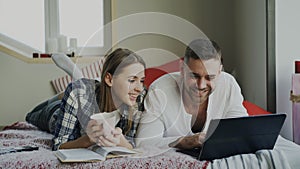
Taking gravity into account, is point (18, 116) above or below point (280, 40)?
below

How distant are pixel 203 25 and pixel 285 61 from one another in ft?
3.27

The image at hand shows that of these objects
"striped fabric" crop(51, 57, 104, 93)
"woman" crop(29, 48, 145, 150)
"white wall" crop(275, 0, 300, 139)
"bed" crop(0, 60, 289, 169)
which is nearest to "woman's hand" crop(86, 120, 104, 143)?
"woman" crop(29, 48, 145, 150)

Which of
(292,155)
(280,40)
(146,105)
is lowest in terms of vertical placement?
(292,155)

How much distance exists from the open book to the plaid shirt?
0.45 feet

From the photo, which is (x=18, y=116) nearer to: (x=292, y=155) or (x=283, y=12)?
(x=283, y=12)

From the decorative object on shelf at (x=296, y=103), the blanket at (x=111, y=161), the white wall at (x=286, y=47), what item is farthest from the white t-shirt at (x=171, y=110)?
the white wall at (x=286, y=47)

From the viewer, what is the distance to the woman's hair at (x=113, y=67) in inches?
66.8

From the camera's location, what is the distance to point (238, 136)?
163 cm

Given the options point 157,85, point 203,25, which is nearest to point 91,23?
point 203,25

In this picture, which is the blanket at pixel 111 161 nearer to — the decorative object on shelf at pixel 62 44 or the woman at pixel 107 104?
the woman at pixel 107 104

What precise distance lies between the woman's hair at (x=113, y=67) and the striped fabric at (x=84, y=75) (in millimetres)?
1654

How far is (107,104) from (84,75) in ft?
5.53

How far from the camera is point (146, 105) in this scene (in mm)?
1839

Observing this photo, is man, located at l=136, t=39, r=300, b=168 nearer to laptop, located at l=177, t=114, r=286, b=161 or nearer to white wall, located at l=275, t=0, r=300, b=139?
laptop, located at l=177, t=114, r=286, b=161
